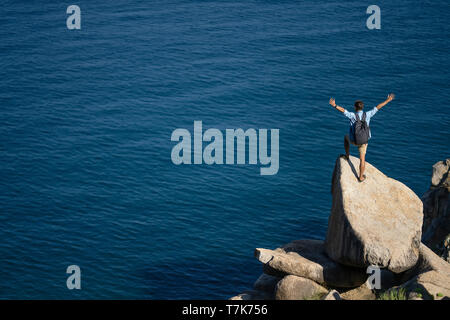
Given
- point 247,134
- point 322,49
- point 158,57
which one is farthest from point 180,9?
point 247,134

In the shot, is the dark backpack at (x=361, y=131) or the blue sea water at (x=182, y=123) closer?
the dark backpack at (x=361, y=131)

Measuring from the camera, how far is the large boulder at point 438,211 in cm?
3719

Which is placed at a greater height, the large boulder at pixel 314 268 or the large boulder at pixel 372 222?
the large boulder at pixel 372 222

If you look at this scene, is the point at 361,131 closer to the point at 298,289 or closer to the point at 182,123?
the point at 298,289

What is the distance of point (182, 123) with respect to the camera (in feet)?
224

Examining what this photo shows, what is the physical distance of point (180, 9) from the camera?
103062 millimetres

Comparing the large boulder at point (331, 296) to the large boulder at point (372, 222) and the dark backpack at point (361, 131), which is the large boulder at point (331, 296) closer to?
the large boulder at point (372, 222)

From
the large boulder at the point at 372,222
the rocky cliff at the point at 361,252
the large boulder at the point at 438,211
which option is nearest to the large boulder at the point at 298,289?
the rocky cliff at the point at 361,252

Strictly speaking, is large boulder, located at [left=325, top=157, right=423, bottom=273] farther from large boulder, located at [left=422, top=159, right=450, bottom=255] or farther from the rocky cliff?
large boulder, located at [left=422, top=159, right=450, bottom=255]

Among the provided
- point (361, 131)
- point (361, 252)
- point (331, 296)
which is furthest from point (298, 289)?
point (361, 131)

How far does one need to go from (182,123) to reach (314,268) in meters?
39.9

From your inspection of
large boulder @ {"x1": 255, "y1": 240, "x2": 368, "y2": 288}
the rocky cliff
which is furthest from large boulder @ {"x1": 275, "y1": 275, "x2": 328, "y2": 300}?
large boulder @ {"x1": 255, "y1": 240, "x2": 368, "y2": 288}

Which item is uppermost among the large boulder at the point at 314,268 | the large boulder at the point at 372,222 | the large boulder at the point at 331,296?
the large boulder at the point at 372,222

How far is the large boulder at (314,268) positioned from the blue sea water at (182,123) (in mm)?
10623
